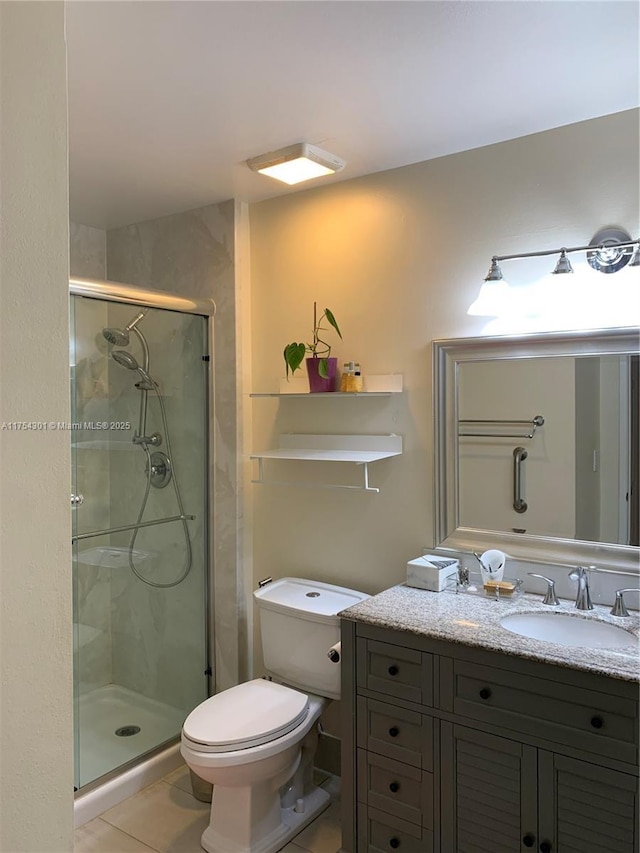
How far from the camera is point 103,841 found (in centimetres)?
230

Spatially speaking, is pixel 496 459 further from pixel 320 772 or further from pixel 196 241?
pixel 196 241

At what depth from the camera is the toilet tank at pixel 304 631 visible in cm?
238

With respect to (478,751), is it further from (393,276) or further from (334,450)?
(393,276)

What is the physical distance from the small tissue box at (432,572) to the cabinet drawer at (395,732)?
1.50 feet

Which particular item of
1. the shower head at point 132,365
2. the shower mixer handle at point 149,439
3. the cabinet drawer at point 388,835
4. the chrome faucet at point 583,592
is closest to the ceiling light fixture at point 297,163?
the shower head at point 132,365

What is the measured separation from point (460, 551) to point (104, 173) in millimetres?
2038

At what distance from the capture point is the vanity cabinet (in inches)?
63.9

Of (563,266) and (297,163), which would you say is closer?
(563,266)

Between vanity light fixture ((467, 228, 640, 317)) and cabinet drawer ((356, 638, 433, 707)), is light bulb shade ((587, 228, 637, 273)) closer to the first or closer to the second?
vanity light fixture ((467, 228, 640, 317))

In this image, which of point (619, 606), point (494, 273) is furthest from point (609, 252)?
point (619, 606)

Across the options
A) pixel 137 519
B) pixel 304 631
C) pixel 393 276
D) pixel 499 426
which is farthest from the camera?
pixel 137 519

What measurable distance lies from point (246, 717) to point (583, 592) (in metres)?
1.21

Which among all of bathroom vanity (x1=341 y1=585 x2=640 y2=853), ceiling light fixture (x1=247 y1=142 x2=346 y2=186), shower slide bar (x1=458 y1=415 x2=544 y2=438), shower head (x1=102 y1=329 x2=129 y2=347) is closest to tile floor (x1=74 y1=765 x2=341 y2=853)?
bathroom vanity (x1=341 y1=585 x2=640 y2=853)

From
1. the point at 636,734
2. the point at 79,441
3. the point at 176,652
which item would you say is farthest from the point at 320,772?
the point at 79,441
